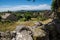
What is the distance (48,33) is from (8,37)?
11.8 ft

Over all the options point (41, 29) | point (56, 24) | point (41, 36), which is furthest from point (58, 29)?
point (41, 36)

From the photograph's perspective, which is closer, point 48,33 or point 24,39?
point 24,39

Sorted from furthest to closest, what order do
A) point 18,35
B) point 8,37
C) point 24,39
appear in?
point 8,37 → point 18,35 → point 24,39

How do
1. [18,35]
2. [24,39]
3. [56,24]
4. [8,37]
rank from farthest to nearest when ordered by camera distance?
[56,24], [8,37], [18,35], [24,39]

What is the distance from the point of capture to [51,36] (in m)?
18.3

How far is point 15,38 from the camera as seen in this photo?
1716cm

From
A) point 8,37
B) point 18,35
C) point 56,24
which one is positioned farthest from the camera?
point 56,24

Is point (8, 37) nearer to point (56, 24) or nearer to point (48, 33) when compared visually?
point (48, 33)

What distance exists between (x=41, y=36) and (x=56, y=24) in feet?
13.5

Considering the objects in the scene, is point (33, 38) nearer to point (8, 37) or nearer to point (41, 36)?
point (41, 36)

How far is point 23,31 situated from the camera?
17094 millimetres

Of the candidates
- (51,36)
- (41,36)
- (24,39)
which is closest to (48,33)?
(51,36)

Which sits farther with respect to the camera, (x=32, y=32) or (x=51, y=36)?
(x=51, y=36)

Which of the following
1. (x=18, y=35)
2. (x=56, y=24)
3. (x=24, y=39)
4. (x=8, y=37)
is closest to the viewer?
(x=24, y=39)
